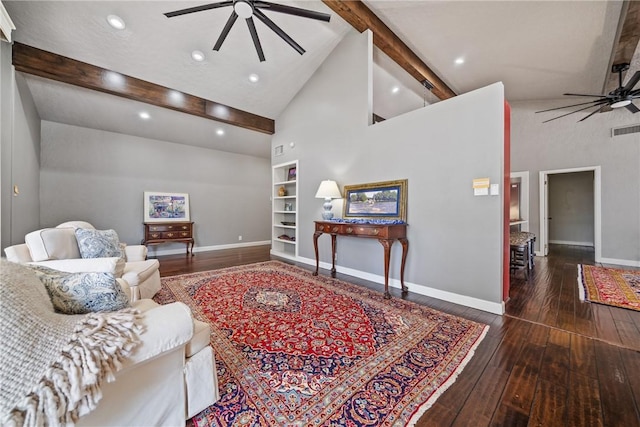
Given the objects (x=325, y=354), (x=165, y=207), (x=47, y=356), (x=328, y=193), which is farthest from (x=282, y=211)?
(x=47, y=356)

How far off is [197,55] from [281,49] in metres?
1.32

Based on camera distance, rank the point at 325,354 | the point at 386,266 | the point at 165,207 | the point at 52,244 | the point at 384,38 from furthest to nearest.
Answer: the point at 165,207
the point at 384,38
the point at 386,266
the point at 52,244
the point at 325,354

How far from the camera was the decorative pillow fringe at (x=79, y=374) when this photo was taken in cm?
66

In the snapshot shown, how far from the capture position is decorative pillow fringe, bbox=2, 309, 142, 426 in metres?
0.66

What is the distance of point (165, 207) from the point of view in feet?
18.0

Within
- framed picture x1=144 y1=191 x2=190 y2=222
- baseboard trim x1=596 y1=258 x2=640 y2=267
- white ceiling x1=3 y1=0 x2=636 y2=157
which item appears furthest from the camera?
framed picture x1=144 y1=191 x2=190 y2=222

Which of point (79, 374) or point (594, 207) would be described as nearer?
point (79, 374)

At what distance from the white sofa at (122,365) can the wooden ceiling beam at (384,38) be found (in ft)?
12.7

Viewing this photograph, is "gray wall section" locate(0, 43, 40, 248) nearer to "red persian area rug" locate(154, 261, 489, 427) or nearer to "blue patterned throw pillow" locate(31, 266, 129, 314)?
"red persian area rug" locate(154, 261, 489, 427)

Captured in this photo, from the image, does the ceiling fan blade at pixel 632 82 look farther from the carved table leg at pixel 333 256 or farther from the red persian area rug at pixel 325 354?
the carved table leg at pixel 333 256

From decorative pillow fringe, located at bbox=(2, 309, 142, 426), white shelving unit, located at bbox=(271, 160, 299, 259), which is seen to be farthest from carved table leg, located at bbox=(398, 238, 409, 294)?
white shelving unit, located at bbox=(271, 160, 299, 259)

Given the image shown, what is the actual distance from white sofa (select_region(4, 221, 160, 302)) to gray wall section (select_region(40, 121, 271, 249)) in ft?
10.1

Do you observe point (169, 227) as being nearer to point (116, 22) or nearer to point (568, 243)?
point (116, 22)

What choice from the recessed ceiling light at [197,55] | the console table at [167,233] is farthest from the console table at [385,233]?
the console table at [167,233]
